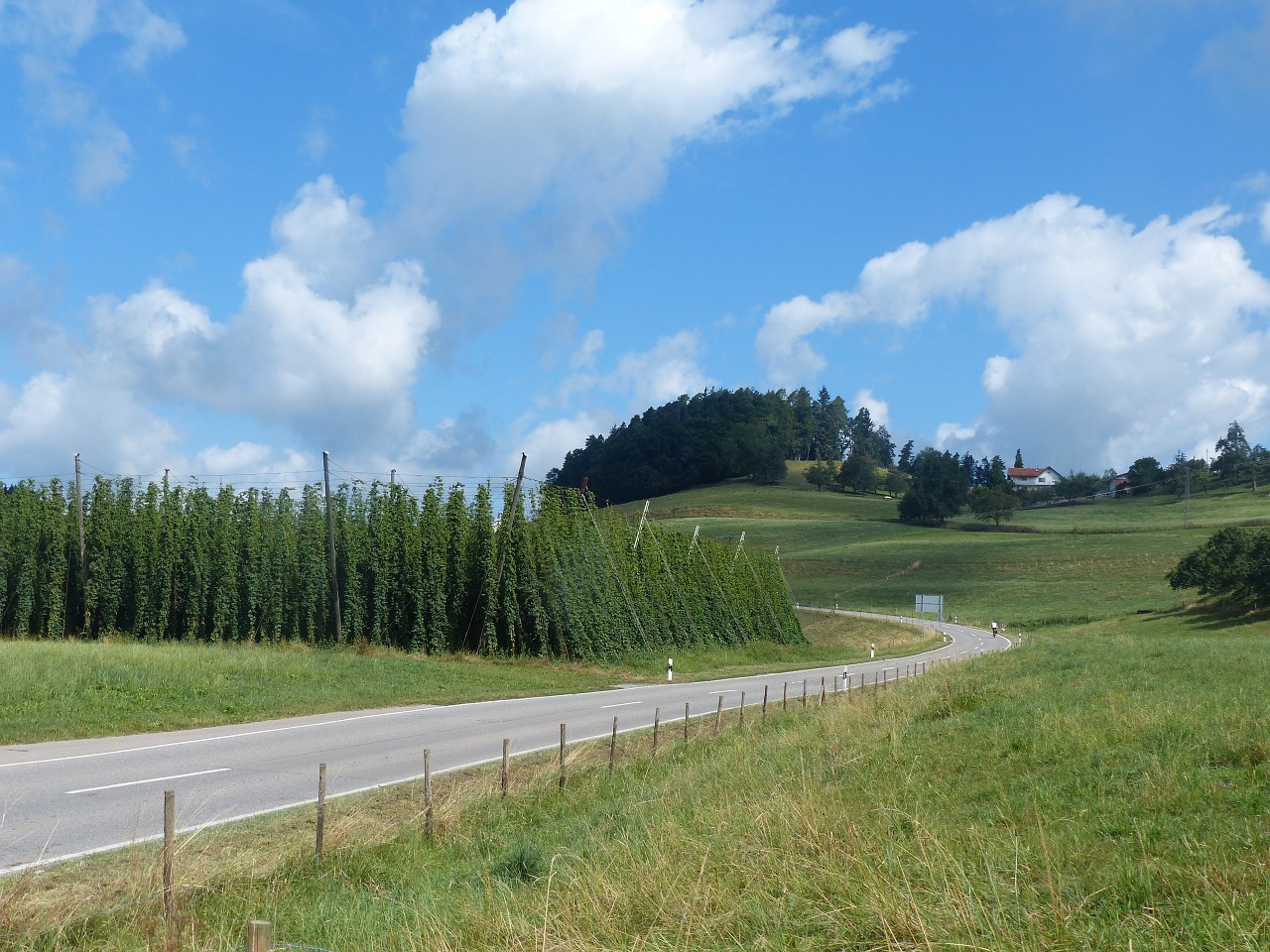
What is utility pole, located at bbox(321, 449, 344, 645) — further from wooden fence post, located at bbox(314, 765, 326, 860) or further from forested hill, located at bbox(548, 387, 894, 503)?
forested hill, located at bbox(548, 387, 894, 503)

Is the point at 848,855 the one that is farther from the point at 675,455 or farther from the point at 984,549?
the point at 675,455

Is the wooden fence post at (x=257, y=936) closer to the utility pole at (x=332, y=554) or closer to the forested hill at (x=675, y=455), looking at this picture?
the utility pole at (x=332, y=554)

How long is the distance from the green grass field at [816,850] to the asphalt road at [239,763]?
0.94m

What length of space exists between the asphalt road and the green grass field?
3.07 feet

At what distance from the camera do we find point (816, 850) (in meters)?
6.79

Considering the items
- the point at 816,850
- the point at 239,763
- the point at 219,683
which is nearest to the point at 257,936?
the point at 816,850

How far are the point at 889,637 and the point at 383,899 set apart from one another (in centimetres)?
6390

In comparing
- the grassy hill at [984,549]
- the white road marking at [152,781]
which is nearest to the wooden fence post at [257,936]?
the white road marking at [152,781]

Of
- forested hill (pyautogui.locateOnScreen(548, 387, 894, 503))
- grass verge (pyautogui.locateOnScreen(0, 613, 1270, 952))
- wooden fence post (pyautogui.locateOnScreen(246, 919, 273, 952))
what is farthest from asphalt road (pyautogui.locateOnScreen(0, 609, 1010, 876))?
forested hill (pyautogui.locateOnScreen(548, 387, 894, 503))

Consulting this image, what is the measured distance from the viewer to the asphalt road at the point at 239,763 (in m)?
9.90

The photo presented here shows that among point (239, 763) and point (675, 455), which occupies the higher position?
point (675, 455)

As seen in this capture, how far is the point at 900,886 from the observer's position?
5781 millimetres

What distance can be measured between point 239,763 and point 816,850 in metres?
9.60

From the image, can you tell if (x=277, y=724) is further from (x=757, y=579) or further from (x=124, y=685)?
(x=757, y=579)
